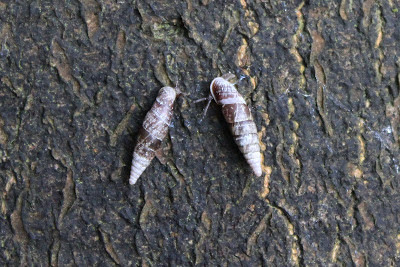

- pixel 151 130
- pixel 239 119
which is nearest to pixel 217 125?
pixel 239 119

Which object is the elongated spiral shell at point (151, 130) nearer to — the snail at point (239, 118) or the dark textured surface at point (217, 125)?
the dark textured surface at point (217, 125)

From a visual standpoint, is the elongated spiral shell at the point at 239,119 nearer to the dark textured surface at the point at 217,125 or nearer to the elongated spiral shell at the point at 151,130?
the dark textured surface at the point at 217,125

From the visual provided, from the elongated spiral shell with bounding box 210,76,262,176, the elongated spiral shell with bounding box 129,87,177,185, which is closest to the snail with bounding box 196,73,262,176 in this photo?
the elongated spiral shell with bounding box 210,76,262,176

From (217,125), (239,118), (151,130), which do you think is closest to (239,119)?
(239,118)

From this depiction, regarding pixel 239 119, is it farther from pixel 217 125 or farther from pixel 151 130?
pixel 151 130

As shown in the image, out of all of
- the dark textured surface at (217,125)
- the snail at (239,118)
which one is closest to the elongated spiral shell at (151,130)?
the dark textured surface at (217,125)

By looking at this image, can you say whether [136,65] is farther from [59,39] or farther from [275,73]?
[275,73]

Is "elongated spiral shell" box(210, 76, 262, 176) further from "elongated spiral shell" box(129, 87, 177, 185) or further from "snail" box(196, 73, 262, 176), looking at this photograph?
"elongated spiral shell" box(129, 87, 177, 185)
